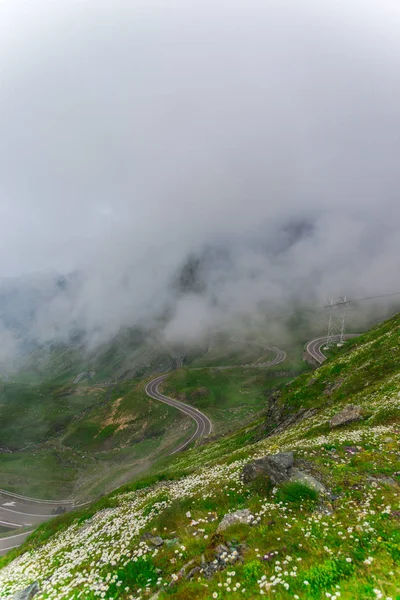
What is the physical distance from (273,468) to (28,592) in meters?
15.0

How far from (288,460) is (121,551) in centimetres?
1083

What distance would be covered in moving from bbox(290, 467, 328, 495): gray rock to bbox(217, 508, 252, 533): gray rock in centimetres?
350

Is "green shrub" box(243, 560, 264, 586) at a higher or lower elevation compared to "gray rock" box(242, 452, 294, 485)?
lower

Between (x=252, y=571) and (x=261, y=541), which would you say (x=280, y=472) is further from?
(x=252, y=571)

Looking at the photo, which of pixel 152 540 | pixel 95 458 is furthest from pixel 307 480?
pixel 95 458

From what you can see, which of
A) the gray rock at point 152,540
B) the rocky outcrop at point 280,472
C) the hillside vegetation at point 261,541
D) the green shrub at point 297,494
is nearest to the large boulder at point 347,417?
the hillside vegetation at point 261,541

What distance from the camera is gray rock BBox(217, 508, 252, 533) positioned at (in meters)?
14.1

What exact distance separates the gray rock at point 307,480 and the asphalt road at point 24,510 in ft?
431

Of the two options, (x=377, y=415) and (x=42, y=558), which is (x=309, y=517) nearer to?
(x=377, y=415)

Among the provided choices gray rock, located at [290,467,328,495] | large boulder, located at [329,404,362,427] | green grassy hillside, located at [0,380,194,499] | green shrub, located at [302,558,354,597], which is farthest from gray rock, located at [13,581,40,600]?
green grassy hillside, located at [0,380,194,499]

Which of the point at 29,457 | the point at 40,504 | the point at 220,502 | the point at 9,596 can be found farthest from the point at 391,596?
the point at 29,457

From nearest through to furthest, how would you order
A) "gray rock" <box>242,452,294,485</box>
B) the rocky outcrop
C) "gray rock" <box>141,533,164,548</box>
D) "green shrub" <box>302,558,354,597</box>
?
"green shrub" <box>302,558,354,597</box> < "gray rock" <box>141,533,164,548</box> < the rocky outcrop < "gray rock" <box>242,452,294,485</box>

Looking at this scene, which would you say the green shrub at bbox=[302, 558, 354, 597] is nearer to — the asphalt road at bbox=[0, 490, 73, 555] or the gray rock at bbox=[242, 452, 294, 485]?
the gray rock at bbox=[242, 452, 294, 485]

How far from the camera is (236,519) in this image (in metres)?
14.4
